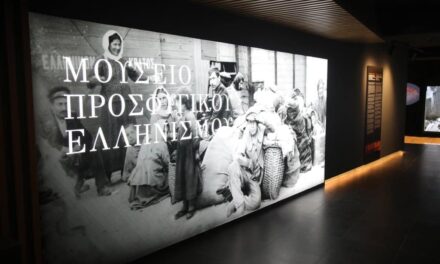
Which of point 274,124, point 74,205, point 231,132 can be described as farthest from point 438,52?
point 74,205

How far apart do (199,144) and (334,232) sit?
7.47ft

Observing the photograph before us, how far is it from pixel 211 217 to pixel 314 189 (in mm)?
3100

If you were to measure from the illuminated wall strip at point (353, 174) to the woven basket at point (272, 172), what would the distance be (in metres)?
1.70

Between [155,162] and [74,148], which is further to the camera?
[155,162]

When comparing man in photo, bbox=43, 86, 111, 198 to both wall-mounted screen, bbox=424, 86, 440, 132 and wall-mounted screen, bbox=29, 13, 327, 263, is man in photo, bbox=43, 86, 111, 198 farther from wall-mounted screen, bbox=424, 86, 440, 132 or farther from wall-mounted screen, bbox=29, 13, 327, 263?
wall-mounted screen, bbox=424, 86, 440, 132

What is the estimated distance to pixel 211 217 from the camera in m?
5.19

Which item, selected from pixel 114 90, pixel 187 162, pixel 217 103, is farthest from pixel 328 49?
pixel 114 90

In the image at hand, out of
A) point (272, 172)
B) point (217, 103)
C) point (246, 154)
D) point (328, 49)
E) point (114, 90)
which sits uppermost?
point (328, 49)

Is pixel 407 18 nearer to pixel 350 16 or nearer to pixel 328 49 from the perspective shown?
pixel 328 49

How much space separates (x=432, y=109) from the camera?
58.2 ft

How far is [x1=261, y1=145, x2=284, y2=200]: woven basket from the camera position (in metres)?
6.12

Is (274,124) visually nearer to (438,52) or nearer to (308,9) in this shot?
(308,9)

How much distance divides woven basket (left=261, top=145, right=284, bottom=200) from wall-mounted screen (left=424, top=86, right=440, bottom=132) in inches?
568

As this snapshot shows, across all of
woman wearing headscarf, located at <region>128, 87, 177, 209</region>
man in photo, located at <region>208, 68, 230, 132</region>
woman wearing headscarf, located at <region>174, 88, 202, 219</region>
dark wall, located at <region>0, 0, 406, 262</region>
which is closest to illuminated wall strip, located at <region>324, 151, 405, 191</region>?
dark wall, located at <region>0, 0, 406, 262</region>
